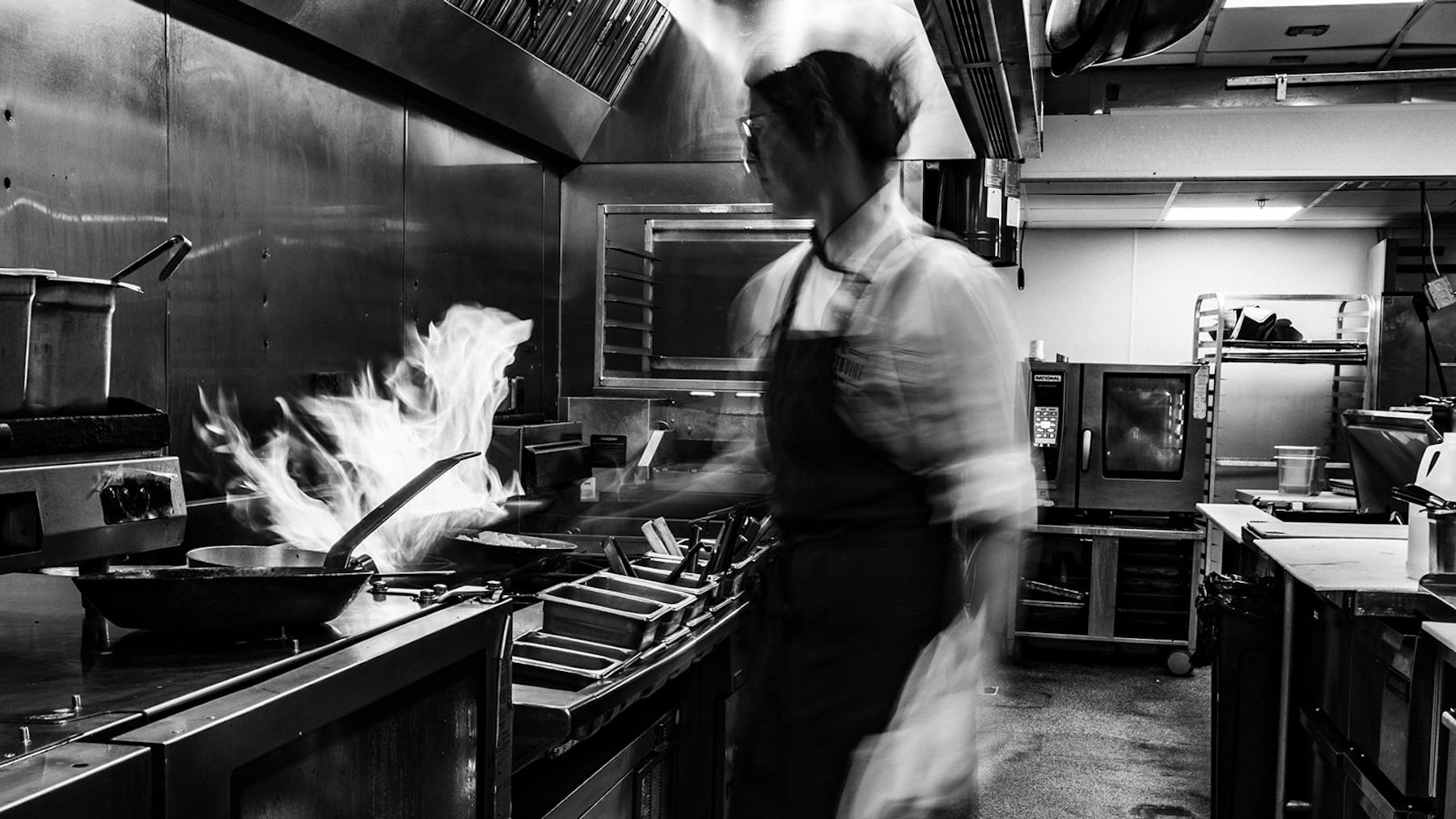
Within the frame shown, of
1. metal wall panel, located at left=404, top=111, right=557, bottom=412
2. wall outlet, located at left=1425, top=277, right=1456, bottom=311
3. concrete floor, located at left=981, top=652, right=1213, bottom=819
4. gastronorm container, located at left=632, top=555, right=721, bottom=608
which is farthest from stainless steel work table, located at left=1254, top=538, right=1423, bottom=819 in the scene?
wall outlet, located at left=1425, top=277, right=1456, bottom=311

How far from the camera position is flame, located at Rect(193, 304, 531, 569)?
9.11 ft

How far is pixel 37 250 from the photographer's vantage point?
2199 mm

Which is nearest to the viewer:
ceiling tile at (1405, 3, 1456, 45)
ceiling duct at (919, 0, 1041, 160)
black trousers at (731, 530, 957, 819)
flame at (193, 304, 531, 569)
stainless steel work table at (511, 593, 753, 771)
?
black trousers at (731, 530, 957, 819)

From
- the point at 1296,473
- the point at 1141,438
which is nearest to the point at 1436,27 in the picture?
the point at 1296,473

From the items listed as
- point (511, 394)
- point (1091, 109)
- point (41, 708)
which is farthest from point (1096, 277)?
point (41, 708)

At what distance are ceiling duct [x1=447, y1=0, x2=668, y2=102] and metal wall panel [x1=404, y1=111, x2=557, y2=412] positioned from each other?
37 cm

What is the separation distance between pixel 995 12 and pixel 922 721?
1.37m

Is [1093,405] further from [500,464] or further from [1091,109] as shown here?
[500,464]

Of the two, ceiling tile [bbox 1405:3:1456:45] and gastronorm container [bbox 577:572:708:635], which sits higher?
ceiling tile [bbox 1405:3:1456:45]

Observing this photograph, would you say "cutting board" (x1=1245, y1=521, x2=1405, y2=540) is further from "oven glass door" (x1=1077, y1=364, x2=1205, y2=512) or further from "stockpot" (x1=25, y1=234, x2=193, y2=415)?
"stockpot" (x1=25, y1=234, x2=193, y2=415)

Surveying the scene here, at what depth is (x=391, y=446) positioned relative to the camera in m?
3.43

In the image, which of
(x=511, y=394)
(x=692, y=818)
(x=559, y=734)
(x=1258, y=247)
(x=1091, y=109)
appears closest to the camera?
(x=559, y=734)

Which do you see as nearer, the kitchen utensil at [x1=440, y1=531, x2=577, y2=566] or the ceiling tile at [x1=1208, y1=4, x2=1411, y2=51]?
the kitchen utensil at [x1=440, y1=531, x2=577, y2=566]

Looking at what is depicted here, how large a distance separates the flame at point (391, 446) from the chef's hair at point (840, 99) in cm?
134
